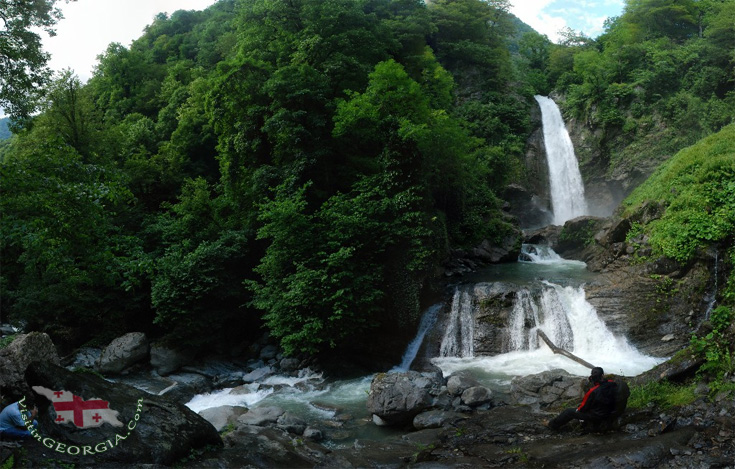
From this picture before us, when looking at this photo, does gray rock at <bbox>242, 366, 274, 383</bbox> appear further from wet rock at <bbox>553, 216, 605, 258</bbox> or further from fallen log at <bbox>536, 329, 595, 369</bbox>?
wet rock at <bbox>553, 216, 605, 258</bbox>

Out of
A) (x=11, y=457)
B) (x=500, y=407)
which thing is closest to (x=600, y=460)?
(x=500, y=407)

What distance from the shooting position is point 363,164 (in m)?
17.4

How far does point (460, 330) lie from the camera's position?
15617mm

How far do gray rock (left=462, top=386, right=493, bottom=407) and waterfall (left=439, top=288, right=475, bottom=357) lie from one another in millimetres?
3889

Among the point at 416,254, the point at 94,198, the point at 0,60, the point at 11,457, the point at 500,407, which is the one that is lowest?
the point at 500,407

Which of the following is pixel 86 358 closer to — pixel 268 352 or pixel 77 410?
pixel 268 352

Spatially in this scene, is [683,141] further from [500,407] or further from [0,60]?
[0,60]

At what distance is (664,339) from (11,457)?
1547cm

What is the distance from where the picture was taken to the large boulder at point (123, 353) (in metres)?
14.2

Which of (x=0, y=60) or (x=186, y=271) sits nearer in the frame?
(x=0, y=60)

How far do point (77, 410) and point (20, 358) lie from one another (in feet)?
7.31

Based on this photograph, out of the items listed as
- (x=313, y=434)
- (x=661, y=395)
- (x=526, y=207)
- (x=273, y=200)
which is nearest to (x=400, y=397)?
(x=313, y=434)

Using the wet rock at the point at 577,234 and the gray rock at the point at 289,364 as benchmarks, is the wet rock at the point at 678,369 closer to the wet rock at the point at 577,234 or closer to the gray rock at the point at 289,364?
the gray rock at the point at 289,364

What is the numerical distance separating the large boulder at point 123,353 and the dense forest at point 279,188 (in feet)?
3.73
